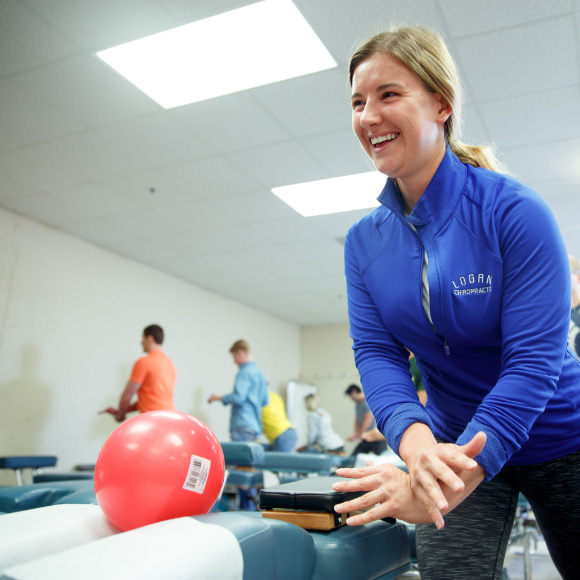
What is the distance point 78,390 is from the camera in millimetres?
5504

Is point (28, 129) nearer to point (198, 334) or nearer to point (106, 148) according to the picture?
point (106, 148)

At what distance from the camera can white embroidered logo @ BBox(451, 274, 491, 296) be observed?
3.08 feet

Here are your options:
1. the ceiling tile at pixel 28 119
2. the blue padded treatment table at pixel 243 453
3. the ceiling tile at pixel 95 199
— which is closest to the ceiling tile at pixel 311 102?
the ceiling tile at pixel 28 119

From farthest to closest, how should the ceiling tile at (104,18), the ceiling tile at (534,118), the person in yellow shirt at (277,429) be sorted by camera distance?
1. the person in yellow shirt at (277,429)
2. the ceiling tile at (534,118)
3. the ceiling tile at (104,18)

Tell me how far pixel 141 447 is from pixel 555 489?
74cm

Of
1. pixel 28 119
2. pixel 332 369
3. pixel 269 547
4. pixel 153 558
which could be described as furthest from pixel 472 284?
pixel 332 369

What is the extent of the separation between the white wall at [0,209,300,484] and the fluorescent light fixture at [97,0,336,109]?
265cm

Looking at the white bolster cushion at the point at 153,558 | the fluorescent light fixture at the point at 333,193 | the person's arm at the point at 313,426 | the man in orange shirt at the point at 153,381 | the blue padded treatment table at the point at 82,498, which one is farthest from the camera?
the person's arm at the point at 313,426

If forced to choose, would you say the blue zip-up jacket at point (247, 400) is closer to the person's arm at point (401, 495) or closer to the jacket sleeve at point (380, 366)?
the jacket sleeve at point (380, 366)

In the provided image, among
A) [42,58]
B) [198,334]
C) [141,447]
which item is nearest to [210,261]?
[198,334]

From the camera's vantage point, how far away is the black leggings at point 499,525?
96 cm

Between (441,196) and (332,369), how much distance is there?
8.67 metres

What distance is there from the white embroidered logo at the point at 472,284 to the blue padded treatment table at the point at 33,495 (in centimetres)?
137

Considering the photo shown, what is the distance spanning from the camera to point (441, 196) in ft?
3.32
